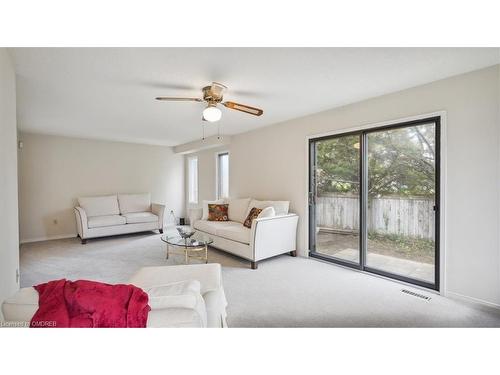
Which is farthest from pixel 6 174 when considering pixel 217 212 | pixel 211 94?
pixel 217 212

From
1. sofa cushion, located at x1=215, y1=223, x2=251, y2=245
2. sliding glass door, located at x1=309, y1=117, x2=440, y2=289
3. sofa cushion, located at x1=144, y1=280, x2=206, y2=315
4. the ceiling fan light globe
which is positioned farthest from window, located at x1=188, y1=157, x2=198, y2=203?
sofa cushion, located at x1=144, y1=280, x2=206, y2=315

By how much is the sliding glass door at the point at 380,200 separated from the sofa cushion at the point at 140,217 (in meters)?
3.59

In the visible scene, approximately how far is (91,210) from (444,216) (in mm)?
6033

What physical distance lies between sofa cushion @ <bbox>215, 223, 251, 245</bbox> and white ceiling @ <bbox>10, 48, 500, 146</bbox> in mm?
1820

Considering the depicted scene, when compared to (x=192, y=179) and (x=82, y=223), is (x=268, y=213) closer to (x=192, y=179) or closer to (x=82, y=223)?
(x=82, y=223)

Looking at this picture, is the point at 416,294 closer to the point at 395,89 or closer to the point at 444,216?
the point at 444,216

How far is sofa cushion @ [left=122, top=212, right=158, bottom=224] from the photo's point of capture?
16.3ft

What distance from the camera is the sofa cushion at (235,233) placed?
10.9 ft

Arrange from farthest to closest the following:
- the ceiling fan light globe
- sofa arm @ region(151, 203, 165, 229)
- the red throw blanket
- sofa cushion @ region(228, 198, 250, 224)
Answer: sofa arm @ region(151, 203, 165, 229) → sofa cushion @ region(228, 198, 250, 224) → the ceiling fan light globe → the red throw blanket

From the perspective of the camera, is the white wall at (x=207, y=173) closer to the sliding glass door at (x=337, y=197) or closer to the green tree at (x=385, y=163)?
the sliding glass door at (x=337, y=197)

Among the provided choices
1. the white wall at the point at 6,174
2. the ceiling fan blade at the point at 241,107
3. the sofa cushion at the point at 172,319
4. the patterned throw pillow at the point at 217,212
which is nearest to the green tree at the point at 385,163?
the ceiling fan blade at the point at 241,107

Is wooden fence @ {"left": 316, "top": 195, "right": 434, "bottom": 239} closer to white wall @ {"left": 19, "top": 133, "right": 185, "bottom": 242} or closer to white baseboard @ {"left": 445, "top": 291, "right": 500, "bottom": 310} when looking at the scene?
white baseboard @ {"left": 445, "top": 291, "right": 500, "bottom": 310}
